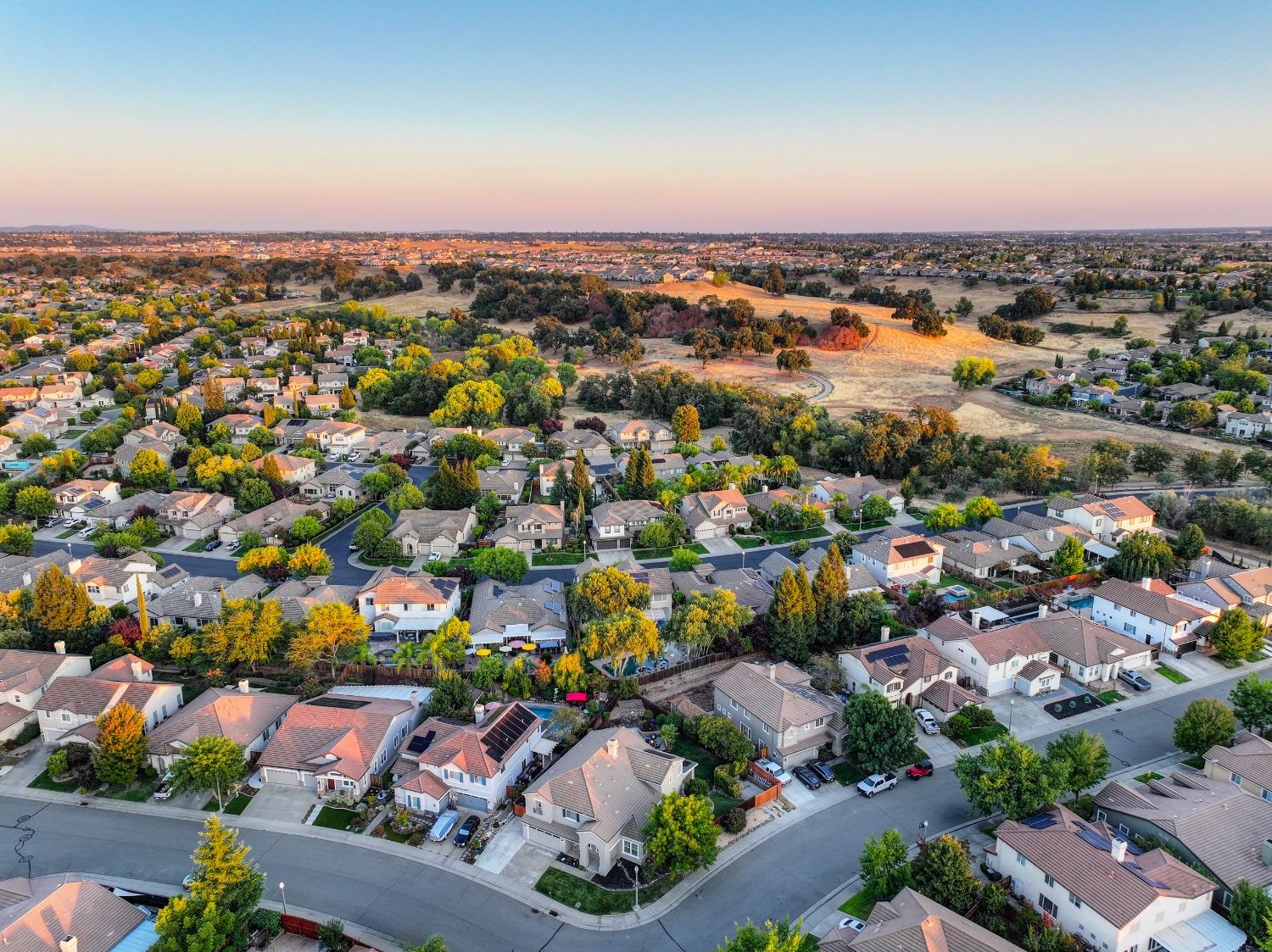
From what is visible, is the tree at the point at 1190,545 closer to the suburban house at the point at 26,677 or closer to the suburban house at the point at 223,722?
the suburban house at the point at 223,722

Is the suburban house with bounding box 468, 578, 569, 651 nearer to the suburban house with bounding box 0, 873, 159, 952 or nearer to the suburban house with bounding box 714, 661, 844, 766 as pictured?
the suburban house with bounding box 714, 661, 844, 766

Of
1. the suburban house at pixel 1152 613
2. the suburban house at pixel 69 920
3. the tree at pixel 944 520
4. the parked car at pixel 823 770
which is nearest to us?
the suburban house at pixel 69 920

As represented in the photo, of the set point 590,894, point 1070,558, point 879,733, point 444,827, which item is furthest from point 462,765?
point 1070,558

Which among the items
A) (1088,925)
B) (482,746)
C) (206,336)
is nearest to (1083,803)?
(1088,925)

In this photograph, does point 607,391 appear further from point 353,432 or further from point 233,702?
point 233,702

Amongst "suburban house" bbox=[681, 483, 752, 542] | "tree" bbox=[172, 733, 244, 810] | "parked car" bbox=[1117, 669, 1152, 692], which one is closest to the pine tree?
"parked car" bbox=[1117, 669, 1152, 692]

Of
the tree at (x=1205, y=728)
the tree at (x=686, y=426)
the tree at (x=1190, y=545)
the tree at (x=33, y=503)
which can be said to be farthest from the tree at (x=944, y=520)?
the tree at (x=33, y=503)

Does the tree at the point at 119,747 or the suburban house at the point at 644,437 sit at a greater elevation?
the suburban house at the point at 644,437
